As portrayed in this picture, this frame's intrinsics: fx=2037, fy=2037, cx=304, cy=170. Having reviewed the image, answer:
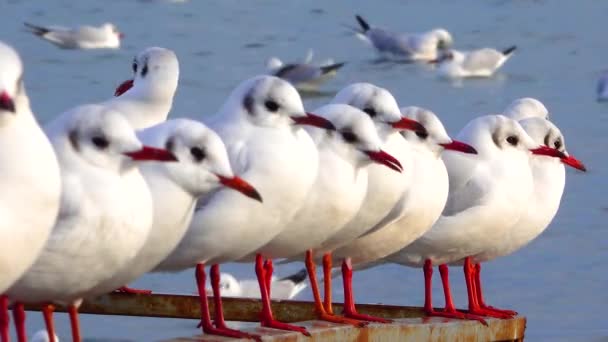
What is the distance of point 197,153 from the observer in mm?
6473

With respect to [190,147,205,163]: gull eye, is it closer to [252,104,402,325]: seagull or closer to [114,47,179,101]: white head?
[252,104,402,325]: seagull

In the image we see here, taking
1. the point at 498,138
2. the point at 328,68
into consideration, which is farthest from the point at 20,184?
the point at 328,68

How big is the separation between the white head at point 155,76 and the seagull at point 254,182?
1.31 m

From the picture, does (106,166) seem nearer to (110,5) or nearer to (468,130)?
(468,130)

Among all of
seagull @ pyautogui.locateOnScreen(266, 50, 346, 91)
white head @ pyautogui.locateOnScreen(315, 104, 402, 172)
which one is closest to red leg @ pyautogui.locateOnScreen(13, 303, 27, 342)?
white head @ pyautogui.locateOnScreen(315, 104, 402, 172)

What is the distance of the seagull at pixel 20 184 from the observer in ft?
18.0

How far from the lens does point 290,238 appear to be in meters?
7.43

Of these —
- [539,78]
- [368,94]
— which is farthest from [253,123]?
[539,78]

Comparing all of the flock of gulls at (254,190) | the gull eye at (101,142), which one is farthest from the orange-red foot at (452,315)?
the gull eye at (101,142)

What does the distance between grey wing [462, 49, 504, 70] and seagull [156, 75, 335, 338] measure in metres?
15.5

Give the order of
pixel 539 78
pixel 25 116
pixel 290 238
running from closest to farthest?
1. pixel 25 116
2. pixel 290 238
3. pixel 539 78

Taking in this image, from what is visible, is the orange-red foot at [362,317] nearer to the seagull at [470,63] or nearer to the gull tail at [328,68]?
the gull tail at [328,68]

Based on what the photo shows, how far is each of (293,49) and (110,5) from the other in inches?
202

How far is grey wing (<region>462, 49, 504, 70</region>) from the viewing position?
2273 cm
